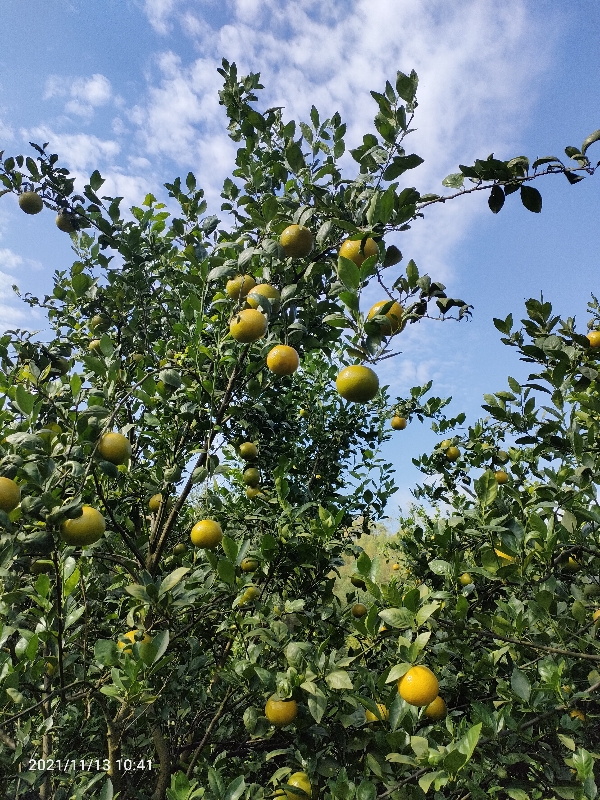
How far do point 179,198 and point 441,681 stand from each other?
314 cm

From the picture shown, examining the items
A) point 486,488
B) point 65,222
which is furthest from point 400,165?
point 65,222

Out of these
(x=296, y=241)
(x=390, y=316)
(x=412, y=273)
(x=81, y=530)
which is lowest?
(x=81, y=530)

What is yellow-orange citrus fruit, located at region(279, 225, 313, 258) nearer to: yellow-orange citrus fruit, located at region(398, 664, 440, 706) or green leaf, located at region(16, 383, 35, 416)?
green leaf, located at region(16, 383, 35, 416)

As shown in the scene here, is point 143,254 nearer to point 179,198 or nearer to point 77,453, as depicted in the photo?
point 179,198

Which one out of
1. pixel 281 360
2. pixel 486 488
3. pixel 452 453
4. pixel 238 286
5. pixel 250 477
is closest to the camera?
pixel 281 360

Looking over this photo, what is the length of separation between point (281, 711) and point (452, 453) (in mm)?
2612

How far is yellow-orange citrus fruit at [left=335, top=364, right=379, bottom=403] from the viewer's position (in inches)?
61.5

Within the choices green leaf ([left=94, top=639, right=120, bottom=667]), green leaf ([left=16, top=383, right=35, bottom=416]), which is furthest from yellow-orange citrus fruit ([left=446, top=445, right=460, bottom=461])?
green leaf ([left=16, top=383, right=35, bottom=416])

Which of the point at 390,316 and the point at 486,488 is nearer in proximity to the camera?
the point at 390,316

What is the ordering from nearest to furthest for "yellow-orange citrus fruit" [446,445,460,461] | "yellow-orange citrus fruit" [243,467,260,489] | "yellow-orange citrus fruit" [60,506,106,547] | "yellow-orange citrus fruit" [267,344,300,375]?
"yellow-orange citrus fruit" [60,506,106,547]
"yellow-orange citrus fruit" [267,344,300,375]
"yellow-orange citrus fruit" [243,467,260,489]
"yellow-orange citrus fruit" [446,445,460,461]

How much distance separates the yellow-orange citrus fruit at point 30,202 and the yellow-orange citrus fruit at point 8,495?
2.34 metres

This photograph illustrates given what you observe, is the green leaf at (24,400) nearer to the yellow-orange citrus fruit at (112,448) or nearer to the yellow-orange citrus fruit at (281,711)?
the yellow-orange citrus fruit at (112,448)

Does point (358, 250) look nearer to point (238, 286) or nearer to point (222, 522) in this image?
point (238, 286)

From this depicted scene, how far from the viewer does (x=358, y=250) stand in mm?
1620
